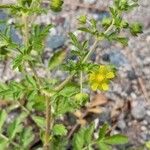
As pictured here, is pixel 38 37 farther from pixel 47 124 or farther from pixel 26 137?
pixel 26 137

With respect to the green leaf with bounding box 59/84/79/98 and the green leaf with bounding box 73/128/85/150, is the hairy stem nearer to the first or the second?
the green leaf with bounding box 59/84/79/98

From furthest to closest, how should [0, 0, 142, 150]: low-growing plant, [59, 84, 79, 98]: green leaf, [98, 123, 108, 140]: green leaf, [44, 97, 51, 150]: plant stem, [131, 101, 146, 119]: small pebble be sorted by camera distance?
1. [131, 101, 146, 119]: small pebble
2. [98, 123, 108, 140]: green leaf
3. [44, 97, 51, 150]: plant stem
4. [59, 84, 79, 98]: green leaf
5. [0, 0, 142, 150]: low-growing plant

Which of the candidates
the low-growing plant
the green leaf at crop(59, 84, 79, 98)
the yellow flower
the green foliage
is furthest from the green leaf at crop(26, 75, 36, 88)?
the green foliage

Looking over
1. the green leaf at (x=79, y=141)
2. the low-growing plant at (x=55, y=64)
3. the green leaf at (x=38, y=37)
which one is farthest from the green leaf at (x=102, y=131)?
the green leaf at (x=38, y=37)

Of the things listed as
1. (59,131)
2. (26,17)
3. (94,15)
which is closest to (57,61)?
(59,131)

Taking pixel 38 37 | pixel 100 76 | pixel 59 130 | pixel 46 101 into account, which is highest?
pixel 38 37

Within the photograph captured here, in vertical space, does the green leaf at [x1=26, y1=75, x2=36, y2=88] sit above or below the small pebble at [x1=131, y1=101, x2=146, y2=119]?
above

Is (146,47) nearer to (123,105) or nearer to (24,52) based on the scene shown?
(123,105)

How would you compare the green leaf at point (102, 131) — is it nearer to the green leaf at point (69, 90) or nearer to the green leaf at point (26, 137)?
the green leaf at point (26, 137)

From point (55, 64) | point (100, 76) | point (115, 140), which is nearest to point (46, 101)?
point (100, 76)

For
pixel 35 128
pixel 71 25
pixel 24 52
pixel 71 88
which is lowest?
pixel 35 128

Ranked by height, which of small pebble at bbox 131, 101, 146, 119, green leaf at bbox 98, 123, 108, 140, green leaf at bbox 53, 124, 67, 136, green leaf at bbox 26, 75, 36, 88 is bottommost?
small pebble at bbox 131, 101, 146, 119
